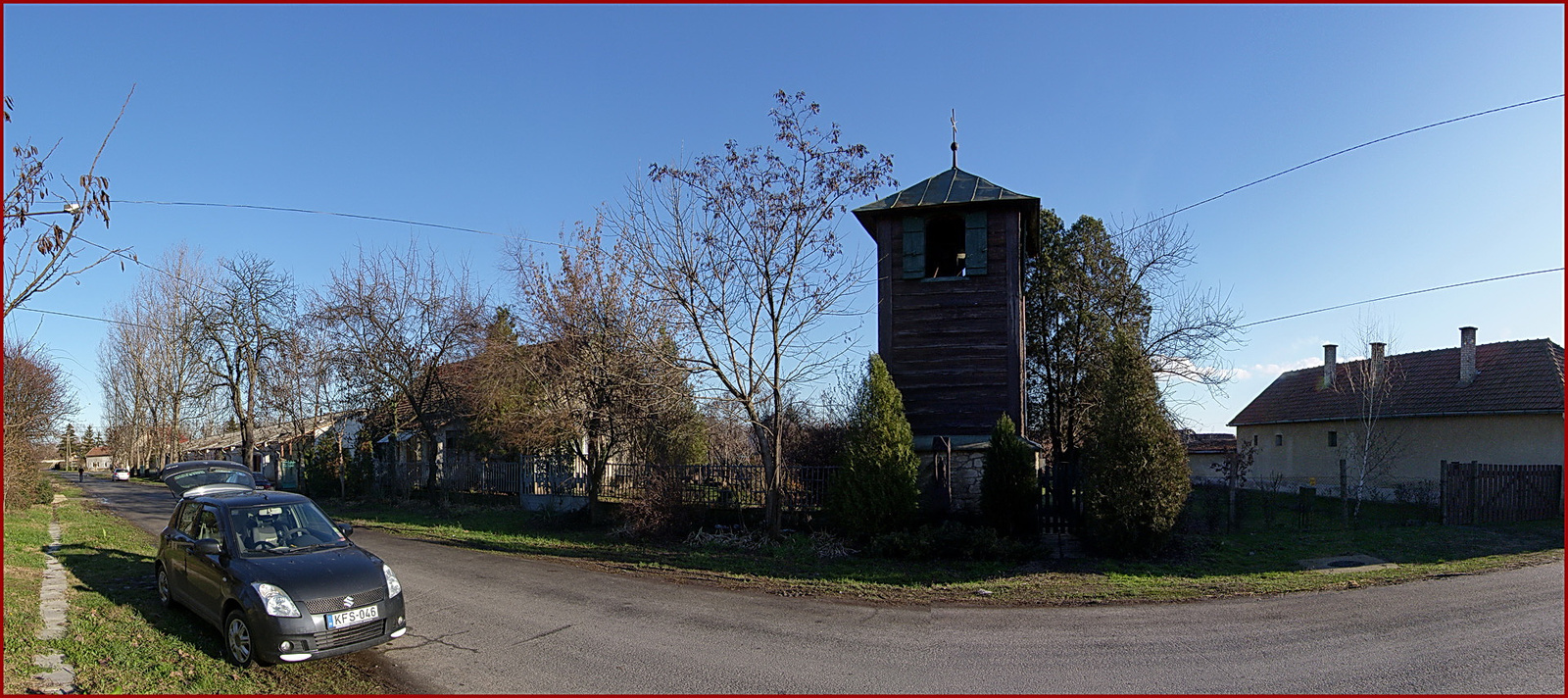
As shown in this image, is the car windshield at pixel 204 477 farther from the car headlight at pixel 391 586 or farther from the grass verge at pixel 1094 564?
the car headlight at pixel 391 586

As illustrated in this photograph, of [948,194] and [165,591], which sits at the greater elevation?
[948,194]

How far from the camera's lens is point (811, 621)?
30.9 ft

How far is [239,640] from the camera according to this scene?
7.43 meters

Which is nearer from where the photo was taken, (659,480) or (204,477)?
(659,480)

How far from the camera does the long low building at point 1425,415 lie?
2330 centimetres

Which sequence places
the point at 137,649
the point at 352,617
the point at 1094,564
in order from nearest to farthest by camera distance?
1. the point at 352,617
2. the point at 137,649
3. the point at 1094,564

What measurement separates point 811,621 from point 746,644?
4.19 feet

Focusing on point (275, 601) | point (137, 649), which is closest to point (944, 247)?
point (275, 601)

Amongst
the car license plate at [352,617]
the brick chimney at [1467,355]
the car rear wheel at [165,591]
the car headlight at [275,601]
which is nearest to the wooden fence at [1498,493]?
the brick chimney at [1467,355]

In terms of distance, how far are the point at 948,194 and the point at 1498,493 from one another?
13.8m

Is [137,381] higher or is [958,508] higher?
[137,381]

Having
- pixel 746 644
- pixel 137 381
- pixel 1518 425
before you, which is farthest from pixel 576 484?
pixel 137 381

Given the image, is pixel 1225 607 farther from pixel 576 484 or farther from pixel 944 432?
pixel 576 484

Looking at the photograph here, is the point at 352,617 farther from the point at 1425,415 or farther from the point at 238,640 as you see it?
the point at 1425,415
